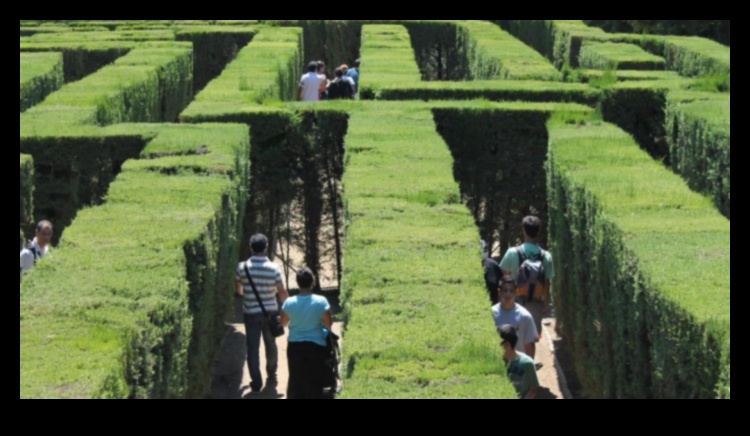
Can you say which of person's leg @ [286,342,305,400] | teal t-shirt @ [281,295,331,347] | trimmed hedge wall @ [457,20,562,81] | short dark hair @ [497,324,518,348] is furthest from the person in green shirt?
trimmed hedge wall @ [457,20,562,81]

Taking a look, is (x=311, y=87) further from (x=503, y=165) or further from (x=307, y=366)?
(x=307, y=366)

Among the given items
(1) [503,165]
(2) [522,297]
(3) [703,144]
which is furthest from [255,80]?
(2) [522,297]

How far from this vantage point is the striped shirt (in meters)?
12.4

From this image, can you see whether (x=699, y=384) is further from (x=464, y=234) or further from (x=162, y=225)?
(x=162, y=225)

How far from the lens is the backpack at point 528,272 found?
12711mm

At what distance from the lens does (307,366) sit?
10.9m

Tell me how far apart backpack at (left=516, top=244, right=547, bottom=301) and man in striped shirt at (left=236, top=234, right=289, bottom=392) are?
2.61 m

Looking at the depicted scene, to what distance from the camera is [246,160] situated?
15.6 meters

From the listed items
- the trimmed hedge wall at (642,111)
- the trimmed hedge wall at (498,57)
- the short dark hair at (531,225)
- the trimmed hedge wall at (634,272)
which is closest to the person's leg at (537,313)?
the trimmed hedge wall at (634,272)

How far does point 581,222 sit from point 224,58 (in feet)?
72.8

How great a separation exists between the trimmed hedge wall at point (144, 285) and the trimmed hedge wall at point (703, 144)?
22.0 feet

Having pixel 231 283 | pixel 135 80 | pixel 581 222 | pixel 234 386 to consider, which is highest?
pixel 135 80

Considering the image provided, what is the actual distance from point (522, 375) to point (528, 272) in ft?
9.78

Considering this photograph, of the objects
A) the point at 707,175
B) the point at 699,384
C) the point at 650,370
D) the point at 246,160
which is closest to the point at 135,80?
the point at 246,160
